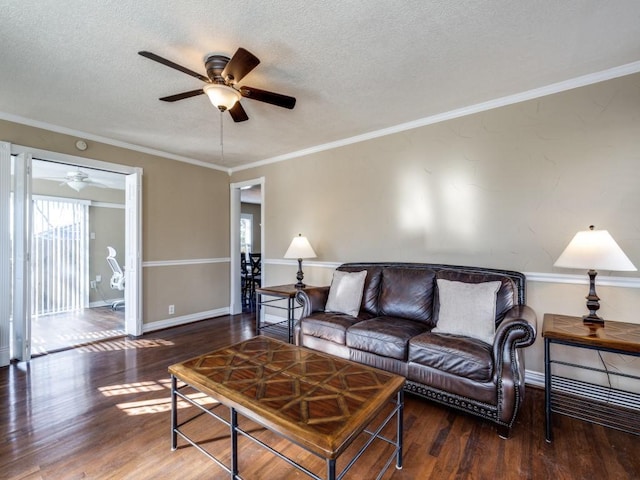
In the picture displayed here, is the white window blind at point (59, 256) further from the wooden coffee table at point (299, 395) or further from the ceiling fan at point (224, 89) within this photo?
the wooden coffee table at point (299, 395)

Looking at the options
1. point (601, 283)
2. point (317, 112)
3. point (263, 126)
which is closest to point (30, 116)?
point (263, 126)

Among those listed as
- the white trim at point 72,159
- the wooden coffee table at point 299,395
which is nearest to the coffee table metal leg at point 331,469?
the wooden coffee table at point 299,395

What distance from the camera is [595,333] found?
6.05ft

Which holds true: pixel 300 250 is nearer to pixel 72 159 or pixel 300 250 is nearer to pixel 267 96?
pixel 267 96

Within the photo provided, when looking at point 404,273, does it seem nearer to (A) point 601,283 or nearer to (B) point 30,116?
(A) point 601,283

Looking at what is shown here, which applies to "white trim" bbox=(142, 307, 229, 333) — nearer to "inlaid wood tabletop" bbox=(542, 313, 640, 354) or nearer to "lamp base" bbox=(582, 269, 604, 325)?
"inlaid wood tabletop" bbox=(542, 313, 640, 354)

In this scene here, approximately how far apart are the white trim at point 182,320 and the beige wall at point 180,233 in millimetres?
17

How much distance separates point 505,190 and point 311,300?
83.0 inches

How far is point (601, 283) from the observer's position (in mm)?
2297

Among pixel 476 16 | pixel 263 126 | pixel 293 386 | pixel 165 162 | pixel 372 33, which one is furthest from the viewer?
pixel 165 162

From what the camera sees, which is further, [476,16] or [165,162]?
[165,162]

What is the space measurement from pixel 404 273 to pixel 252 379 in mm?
1885

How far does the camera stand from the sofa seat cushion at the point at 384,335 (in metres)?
2.30

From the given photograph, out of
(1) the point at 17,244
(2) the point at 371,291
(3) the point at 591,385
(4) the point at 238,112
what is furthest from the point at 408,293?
(1) the point at 17,244
